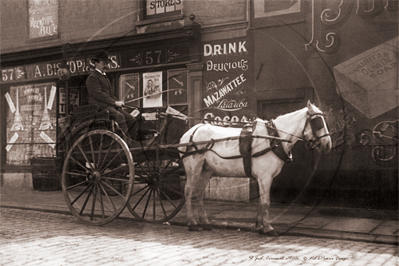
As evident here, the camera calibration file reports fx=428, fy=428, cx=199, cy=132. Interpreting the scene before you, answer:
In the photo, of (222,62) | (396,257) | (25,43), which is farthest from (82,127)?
(25,43)

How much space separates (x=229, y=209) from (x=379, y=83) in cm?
371

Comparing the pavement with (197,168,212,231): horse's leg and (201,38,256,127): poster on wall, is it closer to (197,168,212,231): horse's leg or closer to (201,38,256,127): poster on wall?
(197,168,212,231): horse's leg

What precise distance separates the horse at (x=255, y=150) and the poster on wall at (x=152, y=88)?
4180mm

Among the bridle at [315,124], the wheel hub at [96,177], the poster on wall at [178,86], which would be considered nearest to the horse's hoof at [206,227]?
the wheel hub at [96,177]

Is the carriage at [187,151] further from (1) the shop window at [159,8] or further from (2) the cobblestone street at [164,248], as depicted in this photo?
(1) the shop window at [159,8]

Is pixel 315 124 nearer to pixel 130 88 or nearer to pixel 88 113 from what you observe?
pixel 88 113

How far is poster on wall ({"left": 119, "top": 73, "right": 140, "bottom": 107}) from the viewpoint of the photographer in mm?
11133

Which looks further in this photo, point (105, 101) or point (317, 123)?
point (105, 101)

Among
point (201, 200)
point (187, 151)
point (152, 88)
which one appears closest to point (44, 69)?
point (152, 88)

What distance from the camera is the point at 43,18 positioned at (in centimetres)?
1058

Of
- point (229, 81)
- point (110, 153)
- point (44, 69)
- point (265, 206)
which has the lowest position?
point (265, 206)

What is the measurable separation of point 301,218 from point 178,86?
467 cm

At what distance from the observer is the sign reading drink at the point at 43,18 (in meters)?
10.0

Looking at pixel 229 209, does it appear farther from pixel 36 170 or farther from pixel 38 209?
pixel 36 170
